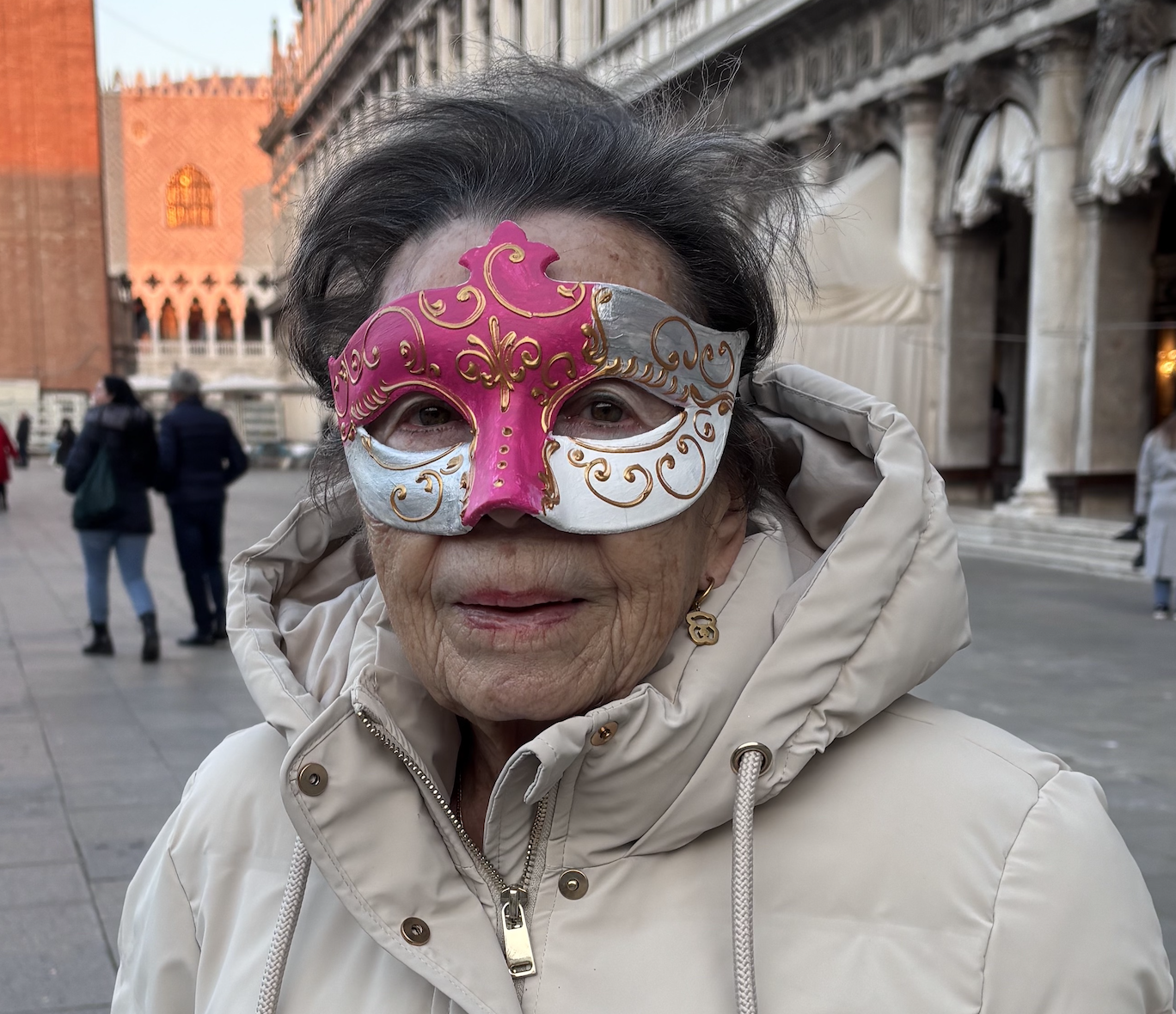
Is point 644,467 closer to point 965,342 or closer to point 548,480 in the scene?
point 548,480

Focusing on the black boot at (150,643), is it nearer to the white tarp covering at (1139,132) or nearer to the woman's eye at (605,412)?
the woman's eye at (605,412)

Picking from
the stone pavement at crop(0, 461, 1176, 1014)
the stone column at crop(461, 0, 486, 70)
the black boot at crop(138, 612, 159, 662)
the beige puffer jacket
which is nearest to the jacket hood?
the beige puffer jacket

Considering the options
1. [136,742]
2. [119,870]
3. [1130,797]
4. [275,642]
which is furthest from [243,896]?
[136,742]

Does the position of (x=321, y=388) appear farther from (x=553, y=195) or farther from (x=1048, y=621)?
(x=1048, y=621)

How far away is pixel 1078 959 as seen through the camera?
1.17 m

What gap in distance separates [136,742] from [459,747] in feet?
A: 15.6

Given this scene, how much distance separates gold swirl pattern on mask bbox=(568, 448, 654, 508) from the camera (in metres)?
1.36

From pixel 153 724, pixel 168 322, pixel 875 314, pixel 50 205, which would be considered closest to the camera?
pixel 153 724

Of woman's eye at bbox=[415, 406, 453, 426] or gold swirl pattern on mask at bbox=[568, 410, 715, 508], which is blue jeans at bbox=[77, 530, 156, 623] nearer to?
woman's eye at bbox=[415, 406, 453, 426]

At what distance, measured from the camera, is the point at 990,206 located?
13938mm

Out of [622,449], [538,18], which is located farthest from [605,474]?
[538,18]

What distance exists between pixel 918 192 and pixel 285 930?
1490 centimetres

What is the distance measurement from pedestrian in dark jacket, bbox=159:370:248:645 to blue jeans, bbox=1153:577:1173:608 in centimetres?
652

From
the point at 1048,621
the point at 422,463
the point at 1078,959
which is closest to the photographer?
the point at 1078,959
